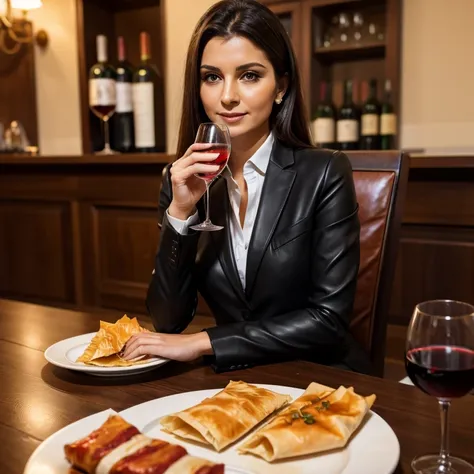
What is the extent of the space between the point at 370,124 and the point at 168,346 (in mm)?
2129

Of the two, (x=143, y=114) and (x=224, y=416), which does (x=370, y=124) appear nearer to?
(x=143, y=114)

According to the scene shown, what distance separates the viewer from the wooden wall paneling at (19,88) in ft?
13.7

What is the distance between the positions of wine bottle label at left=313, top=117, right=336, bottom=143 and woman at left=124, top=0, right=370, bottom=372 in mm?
1594

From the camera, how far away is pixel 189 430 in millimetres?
769

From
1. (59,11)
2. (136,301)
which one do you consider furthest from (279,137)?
(59,11)

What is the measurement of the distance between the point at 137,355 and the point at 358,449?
0.46 meters

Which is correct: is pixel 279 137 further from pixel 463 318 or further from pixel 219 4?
pixel 463 318

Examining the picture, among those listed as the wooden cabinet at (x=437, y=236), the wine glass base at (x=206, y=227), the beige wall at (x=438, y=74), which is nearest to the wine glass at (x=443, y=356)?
the wine glass base at (x=206, y=227)

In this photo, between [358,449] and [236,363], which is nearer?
[358,449]

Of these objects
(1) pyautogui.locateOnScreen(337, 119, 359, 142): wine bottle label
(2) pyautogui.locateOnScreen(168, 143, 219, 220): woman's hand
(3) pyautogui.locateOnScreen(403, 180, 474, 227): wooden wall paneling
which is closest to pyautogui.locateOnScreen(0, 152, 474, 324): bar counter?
(3) pyautogui.locateOnScreen(403, 180, 474, 227): wooden wall paneling

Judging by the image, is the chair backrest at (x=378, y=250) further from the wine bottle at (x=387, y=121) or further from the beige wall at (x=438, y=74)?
the beige wall at (x=438, y=74)

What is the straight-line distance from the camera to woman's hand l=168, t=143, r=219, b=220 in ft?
4.21

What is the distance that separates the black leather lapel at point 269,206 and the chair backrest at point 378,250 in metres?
0.23

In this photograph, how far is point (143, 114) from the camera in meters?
3.40
